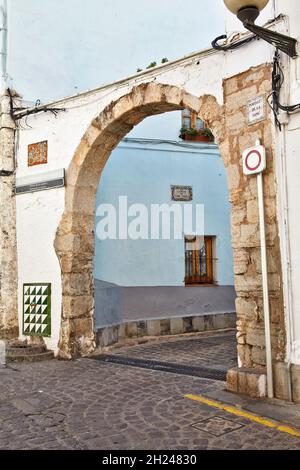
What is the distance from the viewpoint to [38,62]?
27.0ft

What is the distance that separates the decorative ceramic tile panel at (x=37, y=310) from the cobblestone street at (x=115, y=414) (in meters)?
0.97

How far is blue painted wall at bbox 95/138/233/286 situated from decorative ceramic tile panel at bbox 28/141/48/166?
1.34 meters

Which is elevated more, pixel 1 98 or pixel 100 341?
pixel 1 98

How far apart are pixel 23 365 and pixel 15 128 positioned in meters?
3.73

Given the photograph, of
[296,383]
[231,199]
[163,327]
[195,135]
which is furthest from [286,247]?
[195,135]

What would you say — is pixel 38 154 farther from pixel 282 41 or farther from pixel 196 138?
pixel 282 41

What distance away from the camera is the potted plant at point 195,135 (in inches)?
355

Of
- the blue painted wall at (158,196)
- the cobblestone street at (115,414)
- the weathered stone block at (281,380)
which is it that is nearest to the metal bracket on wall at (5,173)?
the blue painted wall at (158,196)

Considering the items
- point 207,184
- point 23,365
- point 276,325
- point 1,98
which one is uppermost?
point 1,98

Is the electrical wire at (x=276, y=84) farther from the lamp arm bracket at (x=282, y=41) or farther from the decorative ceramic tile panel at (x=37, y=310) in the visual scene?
the decorative ceramic tile panel at (x=37, y=310)

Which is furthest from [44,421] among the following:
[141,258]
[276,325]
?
[141,258]

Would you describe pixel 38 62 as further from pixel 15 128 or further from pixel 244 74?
pixel 244 74

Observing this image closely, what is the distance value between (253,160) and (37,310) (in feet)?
13.5

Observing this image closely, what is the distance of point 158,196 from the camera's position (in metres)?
8.69
